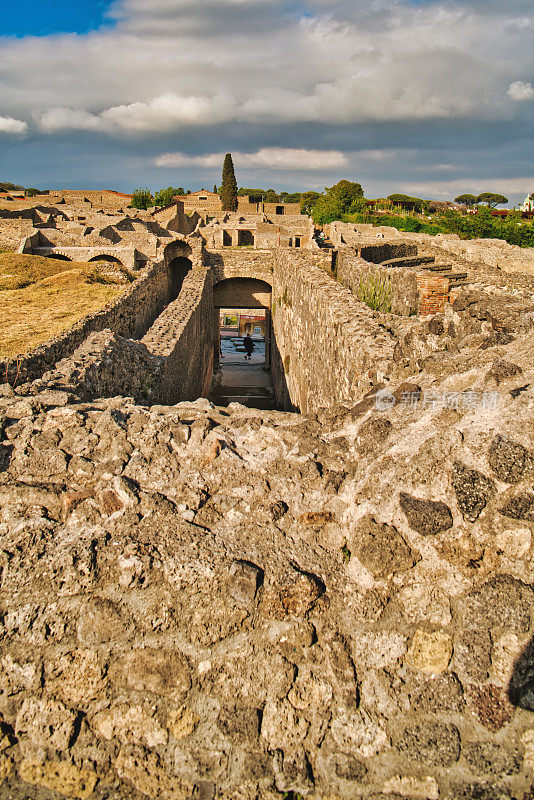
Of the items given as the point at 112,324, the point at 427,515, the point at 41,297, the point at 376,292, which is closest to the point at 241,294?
the point at 41,297

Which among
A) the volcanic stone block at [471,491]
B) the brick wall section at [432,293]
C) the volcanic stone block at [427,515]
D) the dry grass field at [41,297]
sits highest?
the brick wall section at [432,293]

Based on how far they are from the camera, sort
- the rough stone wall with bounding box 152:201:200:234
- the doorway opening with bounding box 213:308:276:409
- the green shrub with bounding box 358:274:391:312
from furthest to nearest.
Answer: the rough stone wall with bounding box 152:201:200:234, the doorway opening with bounding box 213:308:276:409, the green shrub with bounding box 358:274:391:312

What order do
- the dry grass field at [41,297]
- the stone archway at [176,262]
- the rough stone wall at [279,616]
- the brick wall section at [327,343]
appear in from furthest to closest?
the stone archway at [176,262] < the dry grass field at [41,297] < the brick wall section at [327,343] < the rough stone wall at [279,616]

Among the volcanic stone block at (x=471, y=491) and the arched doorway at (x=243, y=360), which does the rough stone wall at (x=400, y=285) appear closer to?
the volcanic stone block at (x=471, y=491)

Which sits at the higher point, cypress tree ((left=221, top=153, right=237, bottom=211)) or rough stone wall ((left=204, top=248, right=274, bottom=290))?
cypress tree ((left=221, top=153, right=237, bottom=211))

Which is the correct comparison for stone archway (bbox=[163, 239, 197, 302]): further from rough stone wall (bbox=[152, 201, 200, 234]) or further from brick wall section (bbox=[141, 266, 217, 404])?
rough stone wall (bbox=[152, 201, 200, 234])

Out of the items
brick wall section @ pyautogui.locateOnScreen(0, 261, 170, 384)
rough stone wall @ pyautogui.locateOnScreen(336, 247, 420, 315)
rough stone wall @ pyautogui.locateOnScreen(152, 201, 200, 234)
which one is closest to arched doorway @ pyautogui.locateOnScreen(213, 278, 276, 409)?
brick wall section @ pyautogui.locateOnScreen(0, 261, 170, 384)

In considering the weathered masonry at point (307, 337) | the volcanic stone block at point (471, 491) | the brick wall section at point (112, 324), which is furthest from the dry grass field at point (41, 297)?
the volcanic stone block at point (471, 491)

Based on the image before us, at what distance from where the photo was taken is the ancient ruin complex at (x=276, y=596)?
6.94ft

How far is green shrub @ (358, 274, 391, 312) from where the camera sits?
25.1 ft

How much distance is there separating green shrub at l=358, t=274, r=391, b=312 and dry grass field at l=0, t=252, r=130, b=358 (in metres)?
5.92

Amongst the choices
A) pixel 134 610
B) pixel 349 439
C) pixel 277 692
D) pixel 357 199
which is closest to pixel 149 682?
pixel 134 610

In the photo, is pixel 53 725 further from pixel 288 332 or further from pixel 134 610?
pixel 288 332

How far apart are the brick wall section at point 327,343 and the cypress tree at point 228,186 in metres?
48.0
